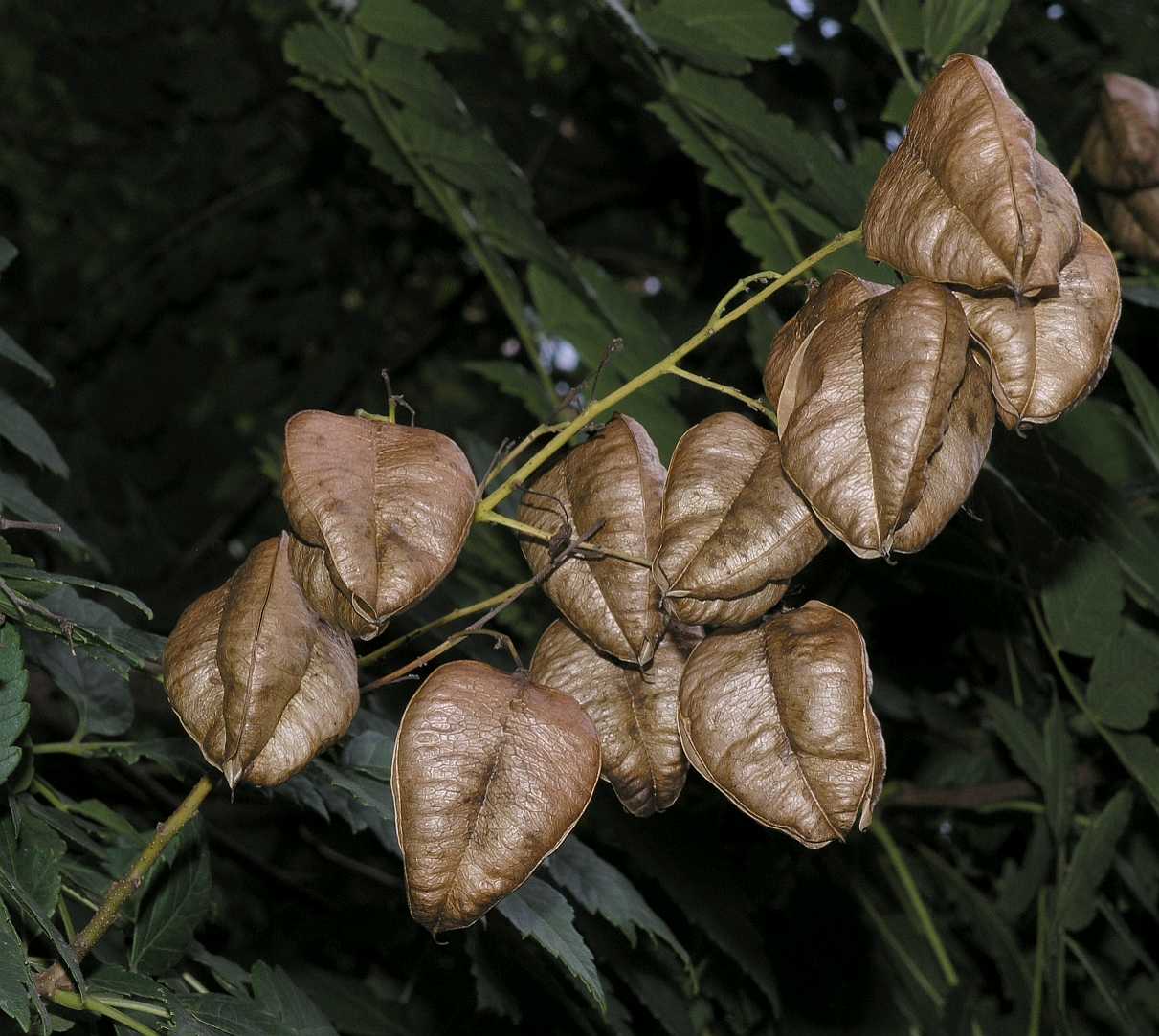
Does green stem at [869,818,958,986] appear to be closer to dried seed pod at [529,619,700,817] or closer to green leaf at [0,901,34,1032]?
dried seed pod at [529,619,700,817]

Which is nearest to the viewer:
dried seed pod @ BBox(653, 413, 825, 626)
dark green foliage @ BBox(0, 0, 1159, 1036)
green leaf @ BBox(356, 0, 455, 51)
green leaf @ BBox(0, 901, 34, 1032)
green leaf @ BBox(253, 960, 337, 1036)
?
green leaf @ BBox(0, 901, 34, 1032)

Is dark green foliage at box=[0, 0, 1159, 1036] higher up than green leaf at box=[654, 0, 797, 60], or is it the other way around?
green leaf at box=[654, 0, 797, 60]

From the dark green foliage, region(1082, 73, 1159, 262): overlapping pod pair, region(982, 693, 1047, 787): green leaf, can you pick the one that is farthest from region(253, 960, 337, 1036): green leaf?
region(1082, 73, 1159, 262): overlapping pod pair

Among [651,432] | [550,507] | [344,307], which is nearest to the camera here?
[550,507]

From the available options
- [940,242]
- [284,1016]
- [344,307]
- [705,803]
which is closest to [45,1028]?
[284,1016]

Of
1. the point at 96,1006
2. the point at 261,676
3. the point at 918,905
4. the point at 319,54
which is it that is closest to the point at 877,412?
the point at 261,676

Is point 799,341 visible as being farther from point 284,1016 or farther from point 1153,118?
point 1153,118
